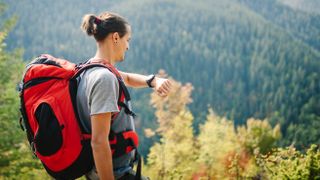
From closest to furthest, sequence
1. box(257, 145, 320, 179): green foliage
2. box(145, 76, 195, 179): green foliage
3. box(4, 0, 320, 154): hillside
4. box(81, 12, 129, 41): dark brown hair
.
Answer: box(81, 12, 129, 41): dark brown hair
box(257, 145, 320, 179): green foliage
box(145, 76, 195, 179): green foliage
box(4, 0, 320, 154): hillside

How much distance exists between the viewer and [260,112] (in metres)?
114

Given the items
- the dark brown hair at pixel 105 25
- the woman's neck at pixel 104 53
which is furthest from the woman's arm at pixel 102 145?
the dark brown hair at pixel 105 25

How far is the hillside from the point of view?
109500mm

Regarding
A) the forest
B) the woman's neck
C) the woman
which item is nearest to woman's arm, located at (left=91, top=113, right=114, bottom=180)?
the woman

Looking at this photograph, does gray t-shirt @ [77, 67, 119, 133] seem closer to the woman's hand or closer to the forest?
the woman's hand

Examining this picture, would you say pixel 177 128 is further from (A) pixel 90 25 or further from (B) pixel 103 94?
(B) pixel 103 94

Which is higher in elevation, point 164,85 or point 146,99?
point 164,85

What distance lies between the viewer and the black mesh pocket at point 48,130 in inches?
90.0

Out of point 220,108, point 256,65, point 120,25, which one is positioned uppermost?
point 120,25

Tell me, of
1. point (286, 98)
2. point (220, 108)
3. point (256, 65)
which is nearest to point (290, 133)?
point (286, 98)

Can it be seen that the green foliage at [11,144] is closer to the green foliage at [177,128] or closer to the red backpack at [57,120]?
the red backpack at [57,120]

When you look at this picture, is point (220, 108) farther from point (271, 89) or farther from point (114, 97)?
point (114, 97)

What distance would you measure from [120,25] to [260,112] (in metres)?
115

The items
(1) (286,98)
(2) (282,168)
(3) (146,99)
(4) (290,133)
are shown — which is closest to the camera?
(2) (282,168)
